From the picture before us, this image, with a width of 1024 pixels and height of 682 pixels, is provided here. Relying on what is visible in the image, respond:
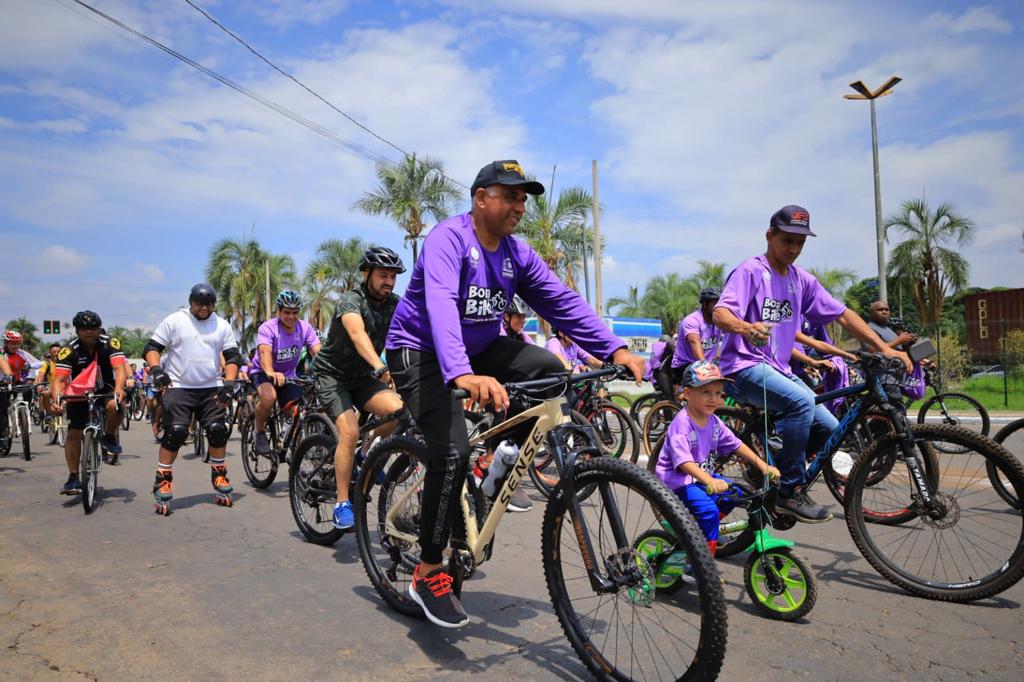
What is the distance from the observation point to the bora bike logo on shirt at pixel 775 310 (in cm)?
487

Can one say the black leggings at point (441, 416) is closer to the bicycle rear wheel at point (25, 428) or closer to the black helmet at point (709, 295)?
the black helmet at point (709, 295)

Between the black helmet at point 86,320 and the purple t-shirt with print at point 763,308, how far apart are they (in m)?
6.33

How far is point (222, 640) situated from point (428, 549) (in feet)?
3.59

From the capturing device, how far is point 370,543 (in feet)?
13.2

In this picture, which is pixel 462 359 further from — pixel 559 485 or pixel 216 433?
pixel 216 433

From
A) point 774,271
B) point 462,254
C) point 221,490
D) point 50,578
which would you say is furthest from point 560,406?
point 221,490

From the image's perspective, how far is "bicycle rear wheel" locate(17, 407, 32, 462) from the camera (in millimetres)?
11062

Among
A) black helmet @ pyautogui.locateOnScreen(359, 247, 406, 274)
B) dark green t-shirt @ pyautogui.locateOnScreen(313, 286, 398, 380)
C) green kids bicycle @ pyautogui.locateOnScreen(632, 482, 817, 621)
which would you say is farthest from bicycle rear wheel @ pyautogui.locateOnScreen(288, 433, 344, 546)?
green kids bicycle @ pyautogui.locateOnScreen(632, 482, 817, 621)

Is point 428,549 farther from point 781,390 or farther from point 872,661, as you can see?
point 781,390

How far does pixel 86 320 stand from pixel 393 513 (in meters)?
5.34

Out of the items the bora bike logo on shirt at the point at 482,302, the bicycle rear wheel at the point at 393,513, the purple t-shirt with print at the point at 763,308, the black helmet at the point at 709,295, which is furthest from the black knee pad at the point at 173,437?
the black helmet at the point at 709,295

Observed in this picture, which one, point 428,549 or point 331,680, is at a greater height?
point 428,549

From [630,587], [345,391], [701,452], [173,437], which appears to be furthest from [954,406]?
[173,437]

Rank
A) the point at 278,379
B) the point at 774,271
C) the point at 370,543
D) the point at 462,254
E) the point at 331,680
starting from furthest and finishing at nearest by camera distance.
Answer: the point at 278,379
the point at 774,271
the point at 370,543
the point at 462,254
the point at 331,680
